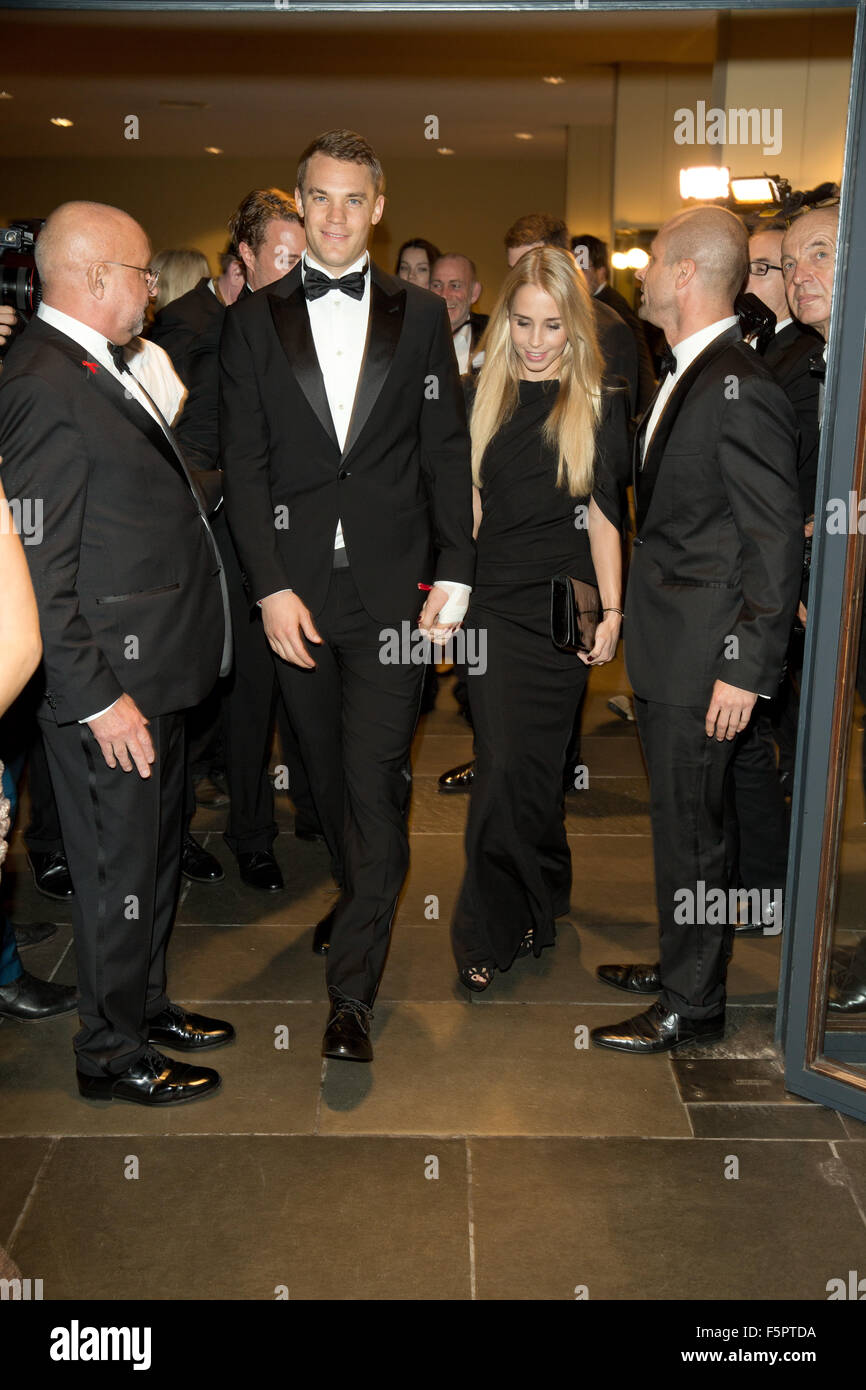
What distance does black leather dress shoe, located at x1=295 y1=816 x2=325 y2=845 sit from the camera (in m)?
4.14

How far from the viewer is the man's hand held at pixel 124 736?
2.42 metres

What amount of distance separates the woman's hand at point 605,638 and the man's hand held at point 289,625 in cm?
69

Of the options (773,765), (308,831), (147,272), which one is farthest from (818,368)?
(308,831)

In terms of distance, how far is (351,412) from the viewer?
9.15ft

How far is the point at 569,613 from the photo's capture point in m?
2.98

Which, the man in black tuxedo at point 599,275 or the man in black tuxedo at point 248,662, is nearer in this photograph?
the man in black tuxedo at point 248,662

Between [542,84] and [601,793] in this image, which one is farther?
[542,84]

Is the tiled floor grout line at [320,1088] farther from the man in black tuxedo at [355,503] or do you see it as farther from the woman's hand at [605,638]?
the woman's hand at [605,638]

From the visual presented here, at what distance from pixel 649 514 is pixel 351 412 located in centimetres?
69

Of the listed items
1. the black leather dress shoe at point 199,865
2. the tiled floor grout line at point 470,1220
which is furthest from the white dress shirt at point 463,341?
the tiled floor grout line at point 470,1220

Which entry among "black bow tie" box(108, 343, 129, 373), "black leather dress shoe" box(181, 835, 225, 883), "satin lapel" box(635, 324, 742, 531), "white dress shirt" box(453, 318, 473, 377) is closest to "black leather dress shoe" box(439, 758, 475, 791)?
"black leather dress shoe" box(181, 835, 225, 883)

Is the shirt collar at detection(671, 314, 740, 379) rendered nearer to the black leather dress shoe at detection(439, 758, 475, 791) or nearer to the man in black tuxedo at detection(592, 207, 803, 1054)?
the man in black tuxedo at detection(592, 207, 803, 1054)
